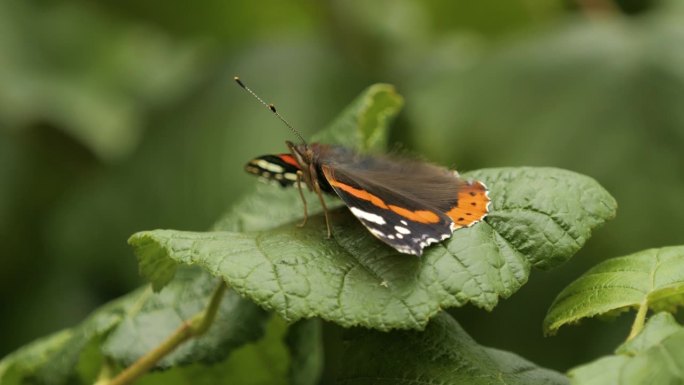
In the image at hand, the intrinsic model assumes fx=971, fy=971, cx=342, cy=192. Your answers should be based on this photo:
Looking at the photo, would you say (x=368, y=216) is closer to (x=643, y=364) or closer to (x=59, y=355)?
(x=643, y=364)

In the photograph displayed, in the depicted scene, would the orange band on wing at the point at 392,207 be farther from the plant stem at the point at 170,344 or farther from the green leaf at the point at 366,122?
the green leaf at the point at 366,122

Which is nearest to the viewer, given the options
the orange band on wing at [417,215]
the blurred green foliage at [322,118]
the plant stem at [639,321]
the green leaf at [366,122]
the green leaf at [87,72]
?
the plant stem at [639,321]

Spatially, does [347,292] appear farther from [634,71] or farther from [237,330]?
[634,71]

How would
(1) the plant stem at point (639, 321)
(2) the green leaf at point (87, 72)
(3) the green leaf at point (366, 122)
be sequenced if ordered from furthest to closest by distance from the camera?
(2) the green leaf at point (87, 72)
(3) the green leaf at point (366, 122)
(1) the plant stem at point (639, 321)

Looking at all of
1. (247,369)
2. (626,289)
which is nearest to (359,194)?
(626,289)

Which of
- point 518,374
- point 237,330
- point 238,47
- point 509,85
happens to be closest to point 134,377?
point 237,330

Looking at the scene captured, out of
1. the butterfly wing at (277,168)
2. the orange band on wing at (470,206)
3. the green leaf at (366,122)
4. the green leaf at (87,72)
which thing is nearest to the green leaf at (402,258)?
the orange band on wing at (470,206)
